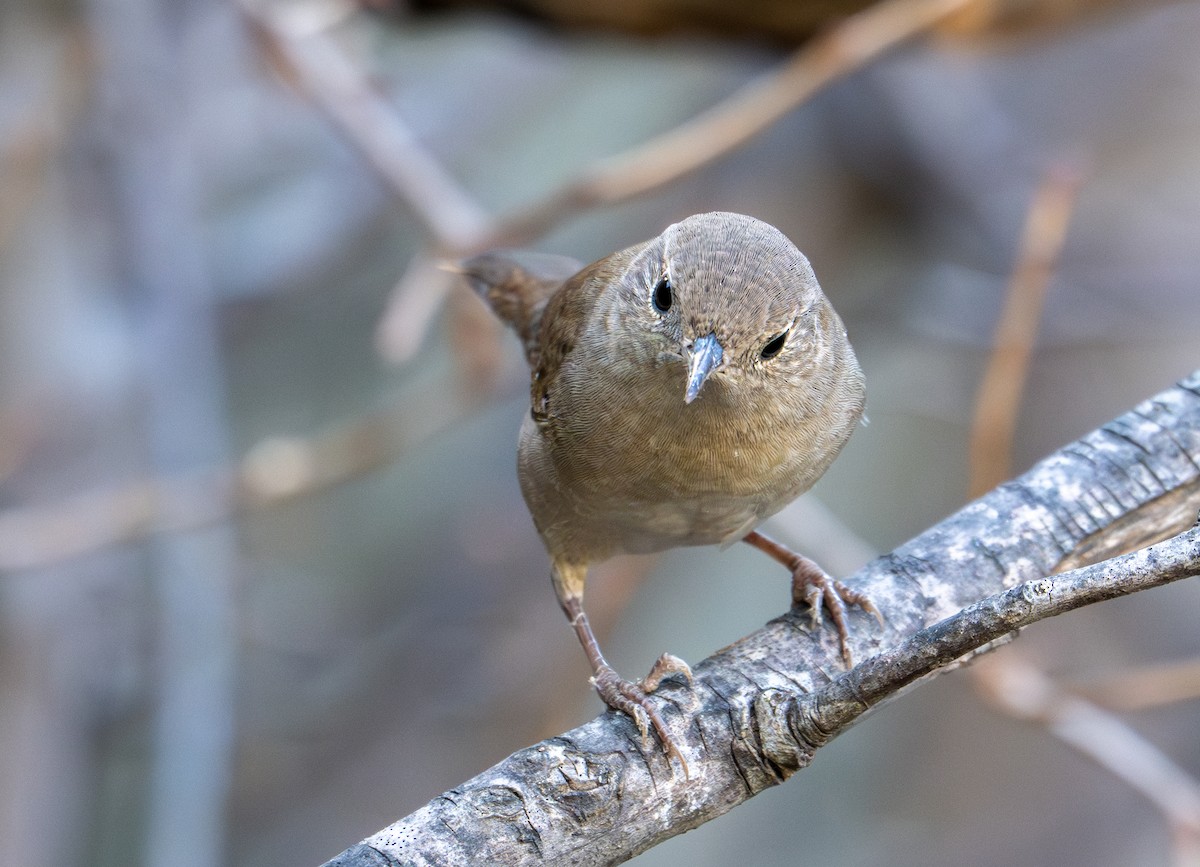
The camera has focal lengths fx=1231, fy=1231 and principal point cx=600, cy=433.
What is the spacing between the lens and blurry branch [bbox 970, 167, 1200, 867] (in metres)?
4.10

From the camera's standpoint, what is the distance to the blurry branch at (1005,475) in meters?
4.10

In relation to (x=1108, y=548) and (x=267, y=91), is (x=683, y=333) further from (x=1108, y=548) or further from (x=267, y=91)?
(x=267, y=91)

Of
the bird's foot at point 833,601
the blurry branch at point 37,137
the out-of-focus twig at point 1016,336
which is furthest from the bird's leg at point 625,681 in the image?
the blurry branch at point 37,137

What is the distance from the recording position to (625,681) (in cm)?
281

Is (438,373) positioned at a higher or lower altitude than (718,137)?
higher

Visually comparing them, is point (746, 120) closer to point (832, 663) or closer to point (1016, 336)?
point (1016, 336)

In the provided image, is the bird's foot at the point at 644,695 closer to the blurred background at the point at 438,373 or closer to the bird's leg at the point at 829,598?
the bird's leg at the point at 829,598

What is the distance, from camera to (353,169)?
7414mm

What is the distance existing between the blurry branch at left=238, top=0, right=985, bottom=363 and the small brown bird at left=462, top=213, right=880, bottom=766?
151 cm

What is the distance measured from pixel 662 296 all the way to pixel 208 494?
10.0ft

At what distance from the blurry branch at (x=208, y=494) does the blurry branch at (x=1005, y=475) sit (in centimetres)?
222

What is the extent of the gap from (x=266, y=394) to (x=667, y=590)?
333cm

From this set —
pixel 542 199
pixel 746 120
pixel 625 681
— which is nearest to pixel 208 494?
pixel 542 199

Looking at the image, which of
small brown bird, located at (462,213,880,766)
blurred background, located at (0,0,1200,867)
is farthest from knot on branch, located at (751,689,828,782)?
blurred background, located at (0,0,1200,867)
